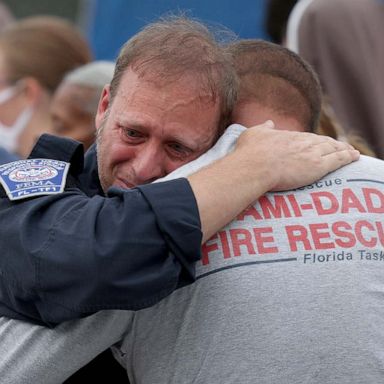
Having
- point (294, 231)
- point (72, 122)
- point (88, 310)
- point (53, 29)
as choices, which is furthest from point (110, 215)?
point (53, 29)

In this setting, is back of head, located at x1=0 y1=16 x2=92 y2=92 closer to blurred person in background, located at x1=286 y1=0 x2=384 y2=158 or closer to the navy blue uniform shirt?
blurred person in background, located at x1=286 y1=0 x2=384 y2=158

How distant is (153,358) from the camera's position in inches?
84.6

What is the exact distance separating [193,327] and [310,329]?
0.24 meters

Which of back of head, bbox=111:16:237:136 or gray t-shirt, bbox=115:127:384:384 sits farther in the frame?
back of head, bbox=111:16:237:136

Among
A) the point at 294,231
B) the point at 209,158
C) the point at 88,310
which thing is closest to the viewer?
the point at 88,310

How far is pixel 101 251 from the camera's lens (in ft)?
6.61

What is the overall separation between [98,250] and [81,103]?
2655 millimetres

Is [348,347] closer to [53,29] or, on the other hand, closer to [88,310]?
[88,310]

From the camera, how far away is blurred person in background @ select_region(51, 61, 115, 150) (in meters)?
4.54

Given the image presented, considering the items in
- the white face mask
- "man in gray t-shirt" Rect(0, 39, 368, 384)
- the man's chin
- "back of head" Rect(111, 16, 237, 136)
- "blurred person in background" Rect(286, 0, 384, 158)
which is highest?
"back of head" Rect(111, 16, 237, 136)

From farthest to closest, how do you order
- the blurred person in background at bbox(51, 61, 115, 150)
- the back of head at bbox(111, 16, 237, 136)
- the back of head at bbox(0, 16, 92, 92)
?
the back of head at bbox(0, 16, 92, 92)
the blurred person in background at bbox(51, 61, 115, 150)
the back of head at bbox(111, 16, 237, 136)

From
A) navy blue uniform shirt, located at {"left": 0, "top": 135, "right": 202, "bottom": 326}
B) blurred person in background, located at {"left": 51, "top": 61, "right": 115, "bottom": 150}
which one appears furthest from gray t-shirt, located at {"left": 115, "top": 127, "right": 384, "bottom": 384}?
blurred person in background, located at {"left": 51, "top": 61, "right": 115, "bottom": 150}

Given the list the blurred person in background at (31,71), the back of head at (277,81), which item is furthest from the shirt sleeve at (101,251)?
the blurred person in background at (31,71)

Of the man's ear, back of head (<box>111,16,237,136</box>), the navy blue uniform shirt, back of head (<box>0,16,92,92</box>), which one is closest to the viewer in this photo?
the navy blue uniform shirt
